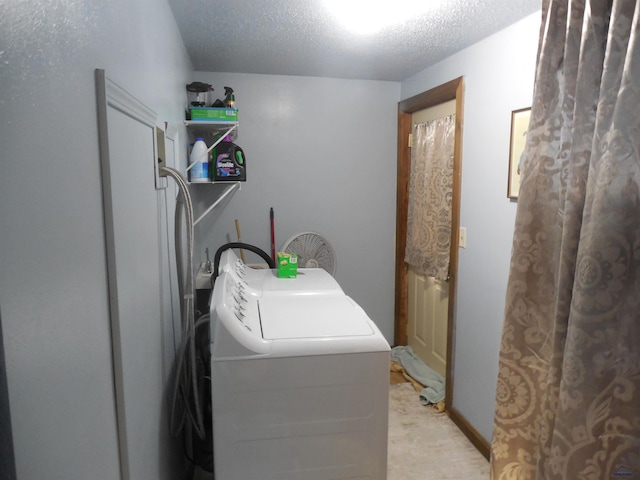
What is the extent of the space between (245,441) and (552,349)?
1051 millimetres

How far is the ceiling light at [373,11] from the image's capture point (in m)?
1.84

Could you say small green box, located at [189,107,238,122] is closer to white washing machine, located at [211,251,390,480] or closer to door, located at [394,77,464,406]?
white washing machine, located at [211,251,390,480]

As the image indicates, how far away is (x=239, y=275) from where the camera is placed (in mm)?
2199

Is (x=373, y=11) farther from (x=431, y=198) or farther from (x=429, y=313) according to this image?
(x=429, y=313)

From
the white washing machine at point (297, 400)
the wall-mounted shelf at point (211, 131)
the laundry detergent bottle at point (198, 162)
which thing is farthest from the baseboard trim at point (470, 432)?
the laundry detergent bottle at point (198, 162)

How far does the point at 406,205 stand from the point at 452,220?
0.77m

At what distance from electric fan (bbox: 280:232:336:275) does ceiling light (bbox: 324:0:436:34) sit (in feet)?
4.52

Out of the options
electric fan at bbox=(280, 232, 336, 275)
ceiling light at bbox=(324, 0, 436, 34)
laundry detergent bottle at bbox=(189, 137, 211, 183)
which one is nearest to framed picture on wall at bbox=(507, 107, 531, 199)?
ceiling light at bbox=(324, 0, 436, 34)

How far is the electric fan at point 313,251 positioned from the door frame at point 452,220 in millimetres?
690

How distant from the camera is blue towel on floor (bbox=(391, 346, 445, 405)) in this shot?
9.45 feet

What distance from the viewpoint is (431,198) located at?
295 centimetres

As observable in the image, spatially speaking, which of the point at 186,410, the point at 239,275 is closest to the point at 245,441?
the point at 186,410

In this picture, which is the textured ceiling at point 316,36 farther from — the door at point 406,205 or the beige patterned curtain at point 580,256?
the beige patterned curtain at point 580,256

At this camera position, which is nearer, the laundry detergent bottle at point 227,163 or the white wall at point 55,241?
the white wall at point 55,241
